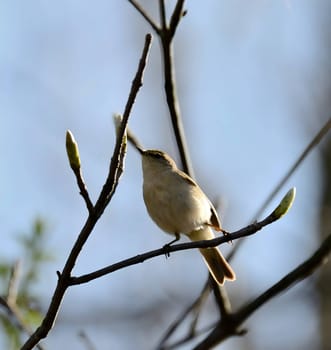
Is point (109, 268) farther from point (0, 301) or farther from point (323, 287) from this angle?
point (323, 287)

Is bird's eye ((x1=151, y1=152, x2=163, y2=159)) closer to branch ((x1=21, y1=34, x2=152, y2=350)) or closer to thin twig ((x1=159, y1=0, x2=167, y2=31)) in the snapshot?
thin twig ((x1=159, y1=0, x2=167, y2=31))

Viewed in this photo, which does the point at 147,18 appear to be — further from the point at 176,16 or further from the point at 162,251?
the point at 162,251

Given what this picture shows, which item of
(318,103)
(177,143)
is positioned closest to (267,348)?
(318,103)

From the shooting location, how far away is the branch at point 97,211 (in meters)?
2.12

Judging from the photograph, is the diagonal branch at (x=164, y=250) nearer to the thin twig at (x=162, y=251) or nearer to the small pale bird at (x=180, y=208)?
the thin twig at (x=162, y=251)

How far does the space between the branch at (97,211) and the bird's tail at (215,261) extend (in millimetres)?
1754

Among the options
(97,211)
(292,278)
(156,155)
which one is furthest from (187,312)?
(156,155)

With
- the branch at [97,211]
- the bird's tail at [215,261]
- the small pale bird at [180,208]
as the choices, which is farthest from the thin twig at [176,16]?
the bird's tail at [215,261]

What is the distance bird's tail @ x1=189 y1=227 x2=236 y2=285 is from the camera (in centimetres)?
412

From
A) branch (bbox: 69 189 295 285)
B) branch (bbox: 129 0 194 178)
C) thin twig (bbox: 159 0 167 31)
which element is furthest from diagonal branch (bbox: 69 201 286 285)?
thin twig (bbox: 159 0 167 31)

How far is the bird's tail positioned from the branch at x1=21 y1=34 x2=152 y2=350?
1.75 m

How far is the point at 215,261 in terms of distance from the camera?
4.35 meters

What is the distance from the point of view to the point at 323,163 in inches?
353

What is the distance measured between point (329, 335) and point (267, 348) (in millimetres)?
1370
